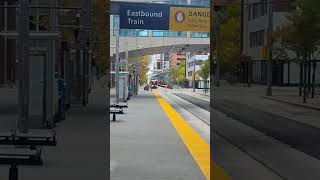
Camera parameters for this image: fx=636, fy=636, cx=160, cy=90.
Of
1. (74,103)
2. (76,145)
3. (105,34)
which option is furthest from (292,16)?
(76,145)

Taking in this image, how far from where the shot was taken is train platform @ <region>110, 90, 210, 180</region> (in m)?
9.13

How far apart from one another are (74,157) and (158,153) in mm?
1657

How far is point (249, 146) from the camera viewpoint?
13.4m

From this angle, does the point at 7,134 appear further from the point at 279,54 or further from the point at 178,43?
the point at 178,43

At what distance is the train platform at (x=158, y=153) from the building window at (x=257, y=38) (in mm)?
59862

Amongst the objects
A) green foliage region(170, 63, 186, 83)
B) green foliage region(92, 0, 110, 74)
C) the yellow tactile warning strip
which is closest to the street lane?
the yellow tactile warning strip

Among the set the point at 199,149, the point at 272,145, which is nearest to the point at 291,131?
the point at 272,145

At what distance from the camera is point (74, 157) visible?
10734 mm

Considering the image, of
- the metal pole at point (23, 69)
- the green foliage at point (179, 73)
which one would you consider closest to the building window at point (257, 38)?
the green foliage at point (179, 73)

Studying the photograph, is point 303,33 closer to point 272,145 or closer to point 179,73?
point 272,145

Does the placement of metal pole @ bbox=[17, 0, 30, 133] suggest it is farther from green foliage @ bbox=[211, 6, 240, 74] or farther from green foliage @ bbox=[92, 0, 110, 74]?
green foliage @ bbox=[211, 6, 240, 74]

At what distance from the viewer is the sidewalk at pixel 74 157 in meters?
8.80

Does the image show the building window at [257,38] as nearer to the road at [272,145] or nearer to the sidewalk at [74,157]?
the road at [272,145]

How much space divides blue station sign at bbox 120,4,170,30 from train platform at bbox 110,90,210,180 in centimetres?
3036
